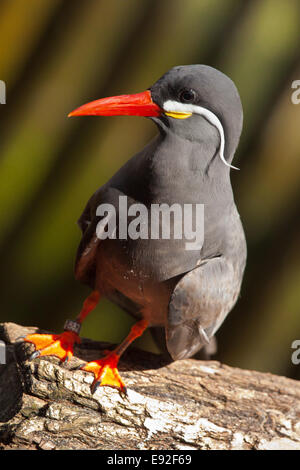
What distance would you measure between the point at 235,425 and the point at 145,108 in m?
1.26

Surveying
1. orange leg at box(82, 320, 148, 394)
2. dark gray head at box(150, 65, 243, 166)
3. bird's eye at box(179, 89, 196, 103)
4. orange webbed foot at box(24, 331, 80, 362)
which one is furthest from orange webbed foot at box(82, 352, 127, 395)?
bird's eye at box(179, 89, 196, 103)

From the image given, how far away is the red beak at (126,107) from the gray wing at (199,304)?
61cm

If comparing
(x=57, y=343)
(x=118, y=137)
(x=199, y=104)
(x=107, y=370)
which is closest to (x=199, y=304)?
(x=107, y=370)

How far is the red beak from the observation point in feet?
6.52

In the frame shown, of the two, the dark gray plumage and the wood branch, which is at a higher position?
the dark gray plumage

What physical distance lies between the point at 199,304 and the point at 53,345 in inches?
23.9

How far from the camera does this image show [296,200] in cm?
315

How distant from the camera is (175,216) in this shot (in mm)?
2049

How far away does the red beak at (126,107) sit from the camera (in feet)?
6.52

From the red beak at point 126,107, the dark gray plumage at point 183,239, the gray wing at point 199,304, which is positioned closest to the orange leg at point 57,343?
the dark gray plumage at point 183,239

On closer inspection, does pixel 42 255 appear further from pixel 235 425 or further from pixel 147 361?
pixel 235 425

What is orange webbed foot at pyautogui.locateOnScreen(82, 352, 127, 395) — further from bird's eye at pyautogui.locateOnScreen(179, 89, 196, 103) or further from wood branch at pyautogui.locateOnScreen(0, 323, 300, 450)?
bird's eye at pyautogui.locateOnScreen(179, 89, 196, 103)

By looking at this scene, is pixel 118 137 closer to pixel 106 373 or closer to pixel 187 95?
pixel 187 95

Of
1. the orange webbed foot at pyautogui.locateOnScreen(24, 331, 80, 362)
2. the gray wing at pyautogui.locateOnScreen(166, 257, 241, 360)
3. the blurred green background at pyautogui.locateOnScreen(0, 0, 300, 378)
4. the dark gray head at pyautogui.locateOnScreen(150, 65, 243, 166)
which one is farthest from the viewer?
the blurred green background at pyautogui.locateOnScreen(0, 0, 300, 378)
